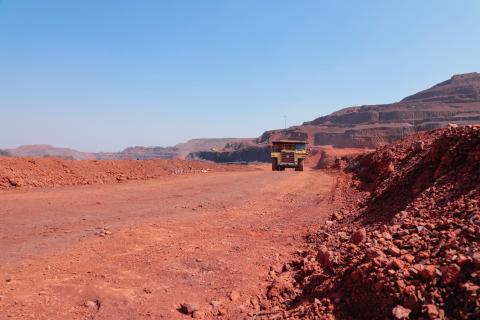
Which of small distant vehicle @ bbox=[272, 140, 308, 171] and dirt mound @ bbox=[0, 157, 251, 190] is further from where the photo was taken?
small distant vehicle @ bbox=[272, 140, 308, 171]

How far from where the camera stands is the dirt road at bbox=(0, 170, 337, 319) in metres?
4.50

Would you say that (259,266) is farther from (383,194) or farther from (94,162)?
(94,162)

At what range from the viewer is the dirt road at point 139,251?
4.50m

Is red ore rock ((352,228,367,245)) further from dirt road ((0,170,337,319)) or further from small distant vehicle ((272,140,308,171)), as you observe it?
small distant vehicle ((272,140,308,171))

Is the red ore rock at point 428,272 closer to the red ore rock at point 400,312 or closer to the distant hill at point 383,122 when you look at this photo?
the red ore rock at point 400,312

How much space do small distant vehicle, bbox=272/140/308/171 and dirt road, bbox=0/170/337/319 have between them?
56.1ft

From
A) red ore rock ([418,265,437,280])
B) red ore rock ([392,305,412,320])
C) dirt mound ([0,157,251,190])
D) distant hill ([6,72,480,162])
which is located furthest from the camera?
distant hill ([6,72,480,162])

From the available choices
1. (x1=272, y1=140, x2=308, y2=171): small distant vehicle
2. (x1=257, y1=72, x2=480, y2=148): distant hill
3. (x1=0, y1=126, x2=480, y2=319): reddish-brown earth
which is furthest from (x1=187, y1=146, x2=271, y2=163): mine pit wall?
(x1=0, y1=126, x2=480, y2=319): reddish-brown earth

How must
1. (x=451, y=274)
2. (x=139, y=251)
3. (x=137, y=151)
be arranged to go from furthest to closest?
(x=137, y=151) < (x=139, y=251) < (x=451, y=274)

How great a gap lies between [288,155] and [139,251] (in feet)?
78.4

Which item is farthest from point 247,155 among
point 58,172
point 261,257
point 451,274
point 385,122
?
point 451,274

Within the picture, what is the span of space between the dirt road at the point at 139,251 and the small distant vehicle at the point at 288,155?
17092 mm

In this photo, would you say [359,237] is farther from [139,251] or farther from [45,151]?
[45,151]

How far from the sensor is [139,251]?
21.5 ft
